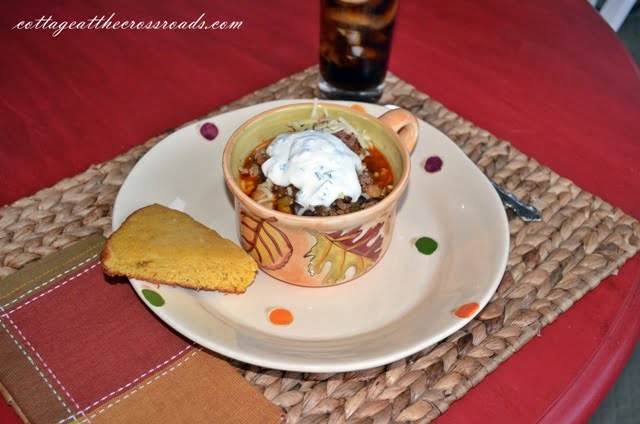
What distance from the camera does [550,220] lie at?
4.62ft

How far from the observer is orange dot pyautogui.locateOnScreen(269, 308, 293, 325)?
115 centimetres

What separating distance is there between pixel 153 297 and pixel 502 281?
67cm

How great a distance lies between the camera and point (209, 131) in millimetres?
1487

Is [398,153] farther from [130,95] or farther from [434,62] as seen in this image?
[130,95]

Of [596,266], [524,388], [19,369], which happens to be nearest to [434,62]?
[596,266]

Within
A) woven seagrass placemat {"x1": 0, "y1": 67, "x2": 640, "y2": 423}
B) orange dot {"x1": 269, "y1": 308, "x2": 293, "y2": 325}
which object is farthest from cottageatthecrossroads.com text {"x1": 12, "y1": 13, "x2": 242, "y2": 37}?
orange dot {"x1": 269, "y1": 308, "x2": 293, "y2": 325}

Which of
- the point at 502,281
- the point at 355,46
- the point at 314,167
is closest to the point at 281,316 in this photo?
the point at 314,167

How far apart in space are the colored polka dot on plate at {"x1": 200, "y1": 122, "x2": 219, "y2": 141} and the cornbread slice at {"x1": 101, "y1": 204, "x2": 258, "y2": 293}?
1.08 feet

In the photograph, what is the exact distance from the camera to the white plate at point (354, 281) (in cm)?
106

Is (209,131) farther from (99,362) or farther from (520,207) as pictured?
(520,207)

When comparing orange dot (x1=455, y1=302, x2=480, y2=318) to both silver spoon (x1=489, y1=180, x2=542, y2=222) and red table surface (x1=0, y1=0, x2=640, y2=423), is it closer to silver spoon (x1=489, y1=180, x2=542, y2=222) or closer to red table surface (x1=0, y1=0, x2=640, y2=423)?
red table surface (x1=0, y1=0, x2=640, y2=423)

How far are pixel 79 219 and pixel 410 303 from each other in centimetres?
71

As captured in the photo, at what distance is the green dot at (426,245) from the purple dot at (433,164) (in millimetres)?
191

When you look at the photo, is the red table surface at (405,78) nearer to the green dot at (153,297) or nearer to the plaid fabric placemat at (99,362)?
the plaid fabric placemat at (99,362)
